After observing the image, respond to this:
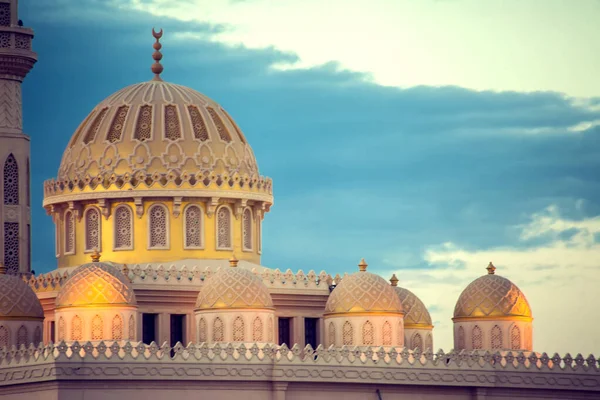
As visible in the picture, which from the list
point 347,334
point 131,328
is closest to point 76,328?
point 131,328

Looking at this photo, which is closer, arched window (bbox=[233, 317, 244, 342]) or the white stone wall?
arched window (bbox=[233, 317, 244, 342])

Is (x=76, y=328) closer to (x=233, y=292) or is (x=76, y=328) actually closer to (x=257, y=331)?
(x=233, y=292)

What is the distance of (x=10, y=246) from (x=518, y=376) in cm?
2239

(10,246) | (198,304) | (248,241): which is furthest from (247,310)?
(10,246)

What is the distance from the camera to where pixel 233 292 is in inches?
3105

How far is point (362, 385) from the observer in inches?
3125

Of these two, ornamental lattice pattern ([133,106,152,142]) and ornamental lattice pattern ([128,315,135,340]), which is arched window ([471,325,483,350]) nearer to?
ornamental lattice pattern ([128,315,135,340])

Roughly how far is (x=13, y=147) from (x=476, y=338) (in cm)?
2150

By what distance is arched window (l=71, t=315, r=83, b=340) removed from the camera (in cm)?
7756

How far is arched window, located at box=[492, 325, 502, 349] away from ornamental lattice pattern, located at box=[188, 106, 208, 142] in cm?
1429

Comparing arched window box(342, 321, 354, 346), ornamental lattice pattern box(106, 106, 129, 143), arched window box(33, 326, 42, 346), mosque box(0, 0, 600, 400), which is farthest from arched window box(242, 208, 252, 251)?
arched window box(33, 326, 42, 346)

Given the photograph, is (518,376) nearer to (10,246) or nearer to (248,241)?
(248,241)

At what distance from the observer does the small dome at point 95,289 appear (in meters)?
77.6

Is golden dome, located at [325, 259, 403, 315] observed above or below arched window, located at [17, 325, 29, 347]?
above
